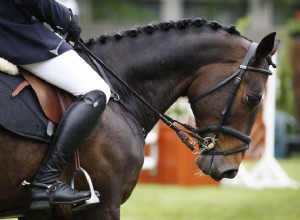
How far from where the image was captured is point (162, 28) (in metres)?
5.86

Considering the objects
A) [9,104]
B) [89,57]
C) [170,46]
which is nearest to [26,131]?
[9,104]

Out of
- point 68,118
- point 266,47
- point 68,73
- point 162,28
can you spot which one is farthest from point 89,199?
point 266,47

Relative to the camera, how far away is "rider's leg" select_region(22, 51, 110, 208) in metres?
5.16

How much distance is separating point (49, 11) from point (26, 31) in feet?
0.66

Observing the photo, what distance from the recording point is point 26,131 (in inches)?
202

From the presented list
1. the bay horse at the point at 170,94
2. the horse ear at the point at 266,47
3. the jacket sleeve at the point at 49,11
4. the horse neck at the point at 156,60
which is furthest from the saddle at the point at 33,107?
the horse ear at the point at 266,47

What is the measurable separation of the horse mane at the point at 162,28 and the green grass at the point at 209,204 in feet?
16.0

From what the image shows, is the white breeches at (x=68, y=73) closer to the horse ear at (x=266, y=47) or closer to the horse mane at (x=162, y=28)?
the horse mane at (x=162, y=28)

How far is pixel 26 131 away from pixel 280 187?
9627mm

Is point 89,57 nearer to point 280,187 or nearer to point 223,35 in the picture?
point 223,35

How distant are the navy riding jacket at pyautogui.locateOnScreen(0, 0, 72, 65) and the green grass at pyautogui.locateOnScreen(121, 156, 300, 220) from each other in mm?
5397

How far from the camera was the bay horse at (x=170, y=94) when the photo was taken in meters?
5.41

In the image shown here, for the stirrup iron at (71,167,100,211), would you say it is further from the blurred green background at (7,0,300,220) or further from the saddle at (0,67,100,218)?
the blurred green background at (7,0,300,220)

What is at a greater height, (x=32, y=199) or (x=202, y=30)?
(x=202, y=30)
